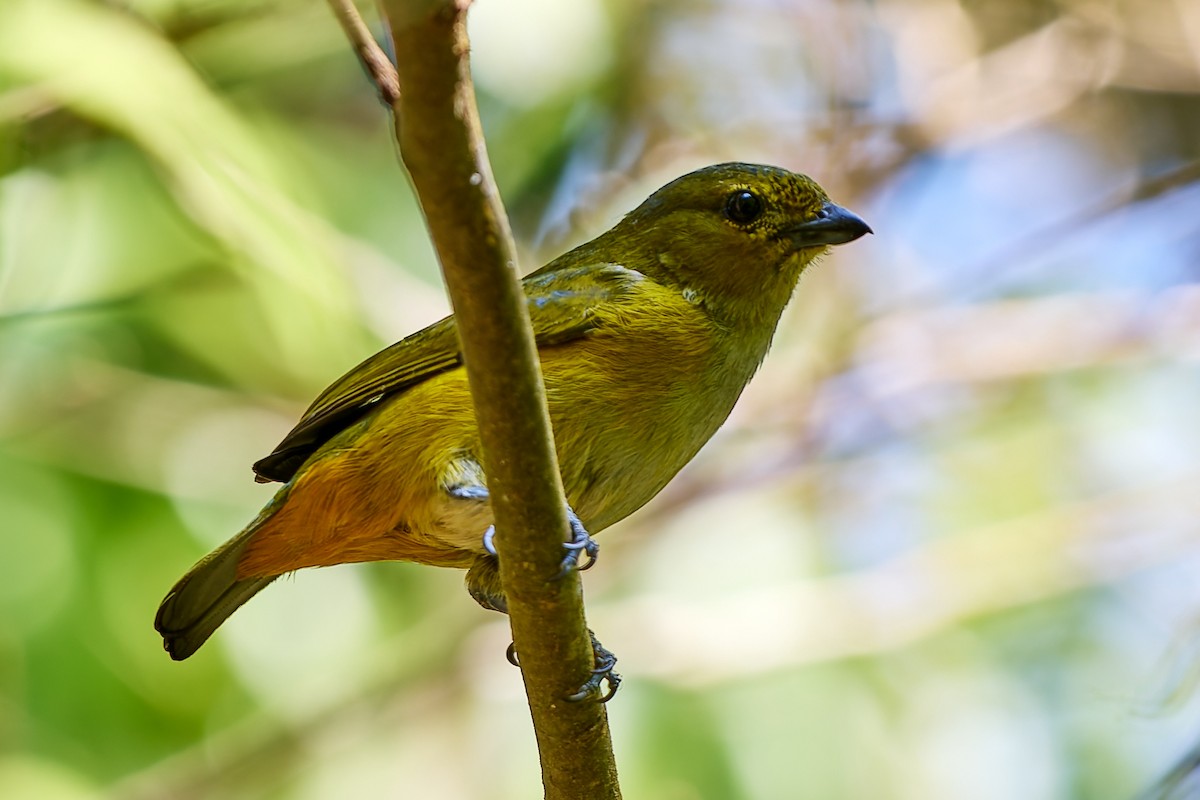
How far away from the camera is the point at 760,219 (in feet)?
12.0

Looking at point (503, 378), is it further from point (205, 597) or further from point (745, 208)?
point (745, 208)

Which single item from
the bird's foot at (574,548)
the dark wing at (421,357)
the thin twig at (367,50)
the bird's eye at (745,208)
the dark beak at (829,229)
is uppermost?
the bird's eye at (745,208)

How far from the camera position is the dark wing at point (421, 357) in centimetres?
325

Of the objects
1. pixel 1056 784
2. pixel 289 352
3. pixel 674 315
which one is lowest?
pixel 1056 784

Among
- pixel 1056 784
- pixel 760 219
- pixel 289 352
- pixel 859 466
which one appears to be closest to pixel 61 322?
pixel 289 352

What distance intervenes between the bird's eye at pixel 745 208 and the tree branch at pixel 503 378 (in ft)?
5.20

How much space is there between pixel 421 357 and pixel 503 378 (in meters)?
1.31

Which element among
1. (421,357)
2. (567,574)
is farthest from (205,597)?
(567,574)

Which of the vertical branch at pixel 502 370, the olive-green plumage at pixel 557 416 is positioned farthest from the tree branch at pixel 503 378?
the olive-green plumage at pixel 557 416

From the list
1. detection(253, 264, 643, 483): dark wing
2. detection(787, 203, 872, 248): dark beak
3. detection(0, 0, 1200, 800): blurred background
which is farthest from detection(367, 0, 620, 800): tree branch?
detection(0, 0, 1200, 800): blurred background

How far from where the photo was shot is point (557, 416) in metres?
3.08

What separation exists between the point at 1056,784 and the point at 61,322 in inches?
172

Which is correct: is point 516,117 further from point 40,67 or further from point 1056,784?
point 1056,784

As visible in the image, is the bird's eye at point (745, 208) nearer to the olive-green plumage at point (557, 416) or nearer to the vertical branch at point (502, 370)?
the olive-green plumage at point (557, 416)
